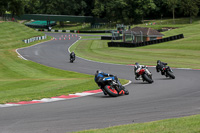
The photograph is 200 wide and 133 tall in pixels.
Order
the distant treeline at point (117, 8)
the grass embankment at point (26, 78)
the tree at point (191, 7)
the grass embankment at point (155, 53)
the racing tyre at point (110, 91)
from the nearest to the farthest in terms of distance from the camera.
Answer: the racing tyre at point (110, 91)
the grass embankment at point (26, 78)
the grass embankment at point (155, 53)
the tree at point (191, 7)
the distant treeline at point (117, 8)

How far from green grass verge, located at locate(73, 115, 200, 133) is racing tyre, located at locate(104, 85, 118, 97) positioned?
19.1ft

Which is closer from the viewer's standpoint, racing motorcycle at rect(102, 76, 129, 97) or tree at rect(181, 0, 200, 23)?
racing motorcycle at rect(102, 76, 129, 97)

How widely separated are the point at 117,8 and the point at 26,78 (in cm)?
10496

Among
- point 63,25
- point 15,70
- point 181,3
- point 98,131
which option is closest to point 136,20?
point 181,3

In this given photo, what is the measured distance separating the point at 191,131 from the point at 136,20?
119m

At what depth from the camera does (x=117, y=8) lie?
12812 cm

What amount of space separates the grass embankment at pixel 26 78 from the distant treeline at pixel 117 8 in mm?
26364

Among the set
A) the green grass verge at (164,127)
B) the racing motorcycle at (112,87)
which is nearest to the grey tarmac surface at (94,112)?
the racing motorcycle at (112,87)

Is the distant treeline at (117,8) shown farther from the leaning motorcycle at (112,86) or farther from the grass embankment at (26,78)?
the leaning motorcycle at (112,86)

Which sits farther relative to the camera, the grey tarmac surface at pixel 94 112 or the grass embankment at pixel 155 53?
the grass embankment at pixel 155 53

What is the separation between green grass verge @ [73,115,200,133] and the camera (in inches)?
320

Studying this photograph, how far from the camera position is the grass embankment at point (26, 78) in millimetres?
17330

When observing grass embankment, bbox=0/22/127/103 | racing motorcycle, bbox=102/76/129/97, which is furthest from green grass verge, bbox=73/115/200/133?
grass embankment, bbox=0/22/127/103

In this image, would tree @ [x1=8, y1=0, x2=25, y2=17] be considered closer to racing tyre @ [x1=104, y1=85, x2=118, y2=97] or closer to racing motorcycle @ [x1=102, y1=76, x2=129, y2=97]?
racing motorcycle @ [x1=102, y1=76, x2=129, y2=97]
